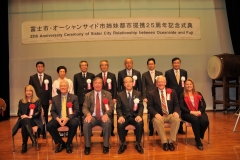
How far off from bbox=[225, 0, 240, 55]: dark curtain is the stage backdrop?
0.30 m

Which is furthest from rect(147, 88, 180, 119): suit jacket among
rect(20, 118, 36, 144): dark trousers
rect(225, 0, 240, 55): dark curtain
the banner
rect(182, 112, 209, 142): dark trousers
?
rect(225, 0, 240, 55): dark curtain

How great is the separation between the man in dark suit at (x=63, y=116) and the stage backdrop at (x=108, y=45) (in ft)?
11.9

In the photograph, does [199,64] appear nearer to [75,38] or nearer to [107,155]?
[75,38]

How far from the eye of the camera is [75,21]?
6.61m

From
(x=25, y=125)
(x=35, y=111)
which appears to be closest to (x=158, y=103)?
(x=35, y=111)

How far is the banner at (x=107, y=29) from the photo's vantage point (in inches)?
261

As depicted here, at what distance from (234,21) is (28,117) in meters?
6.30

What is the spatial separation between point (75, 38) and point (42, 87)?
2052 millimetres

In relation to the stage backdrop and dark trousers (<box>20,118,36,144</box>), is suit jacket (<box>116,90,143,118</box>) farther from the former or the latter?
the stage backdrop

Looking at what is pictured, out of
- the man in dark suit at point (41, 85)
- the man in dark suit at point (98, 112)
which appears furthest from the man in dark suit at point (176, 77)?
the man in dark suit at point (41, 85)

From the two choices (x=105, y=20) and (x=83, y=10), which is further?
(x=83, y=10)

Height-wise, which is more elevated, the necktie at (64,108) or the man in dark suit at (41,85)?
the man in dark suit at (41,85)

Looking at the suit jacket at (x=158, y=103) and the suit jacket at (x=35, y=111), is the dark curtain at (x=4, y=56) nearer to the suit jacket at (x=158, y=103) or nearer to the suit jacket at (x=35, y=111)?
the suit jacket at (x=35, y=111)

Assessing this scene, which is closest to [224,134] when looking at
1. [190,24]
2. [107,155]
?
[107,155]
